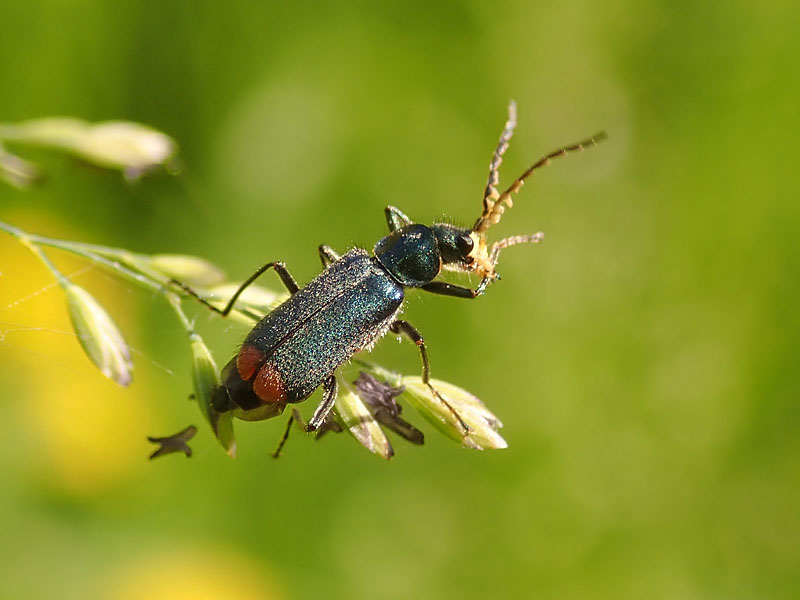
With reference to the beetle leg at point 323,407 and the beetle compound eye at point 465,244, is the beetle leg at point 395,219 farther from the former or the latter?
the beetle leg at point 323,407

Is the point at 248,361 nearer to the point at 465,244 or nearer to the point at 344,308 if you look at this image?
the point at 344,308

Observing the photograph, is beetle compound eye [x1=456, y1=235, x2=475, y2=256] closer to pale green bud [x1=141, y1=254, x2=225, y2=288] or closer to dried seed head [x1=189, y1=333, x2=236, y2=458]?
pale green bud [x1=141, y1=254, x2=225, y2=288]

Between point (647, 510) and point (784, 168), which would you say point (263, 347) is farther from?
point (784, 168)

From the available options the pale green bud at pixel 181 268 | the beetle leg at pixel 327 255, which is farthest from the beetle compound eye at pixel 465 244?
the pale green bud at pixel 181 268

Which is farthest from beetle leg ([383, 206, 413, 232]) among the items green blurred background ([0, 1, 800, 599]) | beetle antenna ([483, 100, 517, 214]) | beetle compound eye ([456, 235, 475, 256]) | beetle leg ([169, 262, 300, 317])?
green blurred background ([0, 1, 800, 599])

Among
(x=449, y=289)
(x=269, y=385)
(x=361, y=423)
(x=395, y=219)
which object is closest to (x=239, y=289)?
(x=269, y=385)
